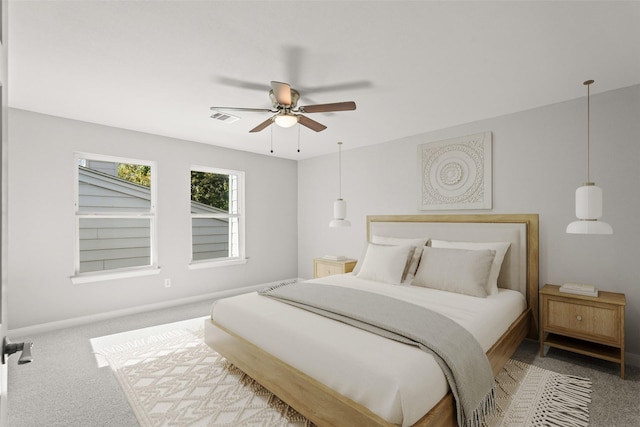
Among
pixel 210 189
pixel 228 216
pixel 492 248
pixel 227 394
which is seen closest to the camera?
pixel 227 394

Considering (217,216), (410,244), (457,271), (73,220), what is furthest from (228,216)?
(457,271)

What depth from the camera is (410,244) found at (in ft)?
12.4

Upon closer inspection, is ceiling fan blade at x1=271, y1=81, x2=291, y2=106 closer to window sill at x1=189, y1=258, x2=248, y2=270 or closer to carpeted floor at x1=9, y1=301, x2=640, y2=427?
carpeted floor at x1=9, y1=301, x2=640, y2=427

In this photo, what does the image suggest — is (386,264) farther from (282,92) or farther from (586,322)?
(282,92)

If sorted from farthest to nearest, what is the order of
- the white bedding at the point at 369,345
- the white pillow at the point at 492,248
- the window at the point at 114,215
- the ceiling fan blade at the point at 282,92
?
the window at the point at 114,215, the white pillow at the point at 492,248, the ceiling fan blade at the point at 282,92, the white bedding at the point at 369,345

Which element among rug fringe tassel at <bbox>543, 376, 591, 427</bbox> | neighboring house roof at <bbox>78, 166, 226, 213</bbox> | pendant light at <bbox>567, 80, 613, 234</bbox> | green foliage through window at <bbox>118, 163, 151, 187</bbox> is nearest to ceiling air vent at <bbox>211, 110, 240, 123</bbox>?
green foliage through window at <bbox>118, 163, 151, 187</bbox>

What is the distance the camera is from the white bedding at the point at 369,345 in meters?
1.56

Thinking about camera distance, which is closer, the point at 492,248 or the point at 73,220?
the point at 492,248

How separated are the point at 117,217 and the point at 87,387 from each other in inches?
89.4

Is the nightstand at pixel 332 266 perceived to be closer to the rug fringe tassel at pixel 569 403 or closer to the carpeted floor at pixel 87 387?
the carpeted floor at pixel 87 387

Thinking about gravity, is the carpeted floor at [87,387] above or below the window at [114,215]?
below

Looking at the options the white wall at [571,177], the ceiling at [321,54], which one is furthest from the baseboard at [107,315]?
the white wall at [571,177]

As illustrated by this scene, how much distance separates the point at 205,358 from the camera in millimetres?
2902

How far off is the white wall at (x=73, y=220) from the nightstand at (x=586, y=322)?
416 centimetres
